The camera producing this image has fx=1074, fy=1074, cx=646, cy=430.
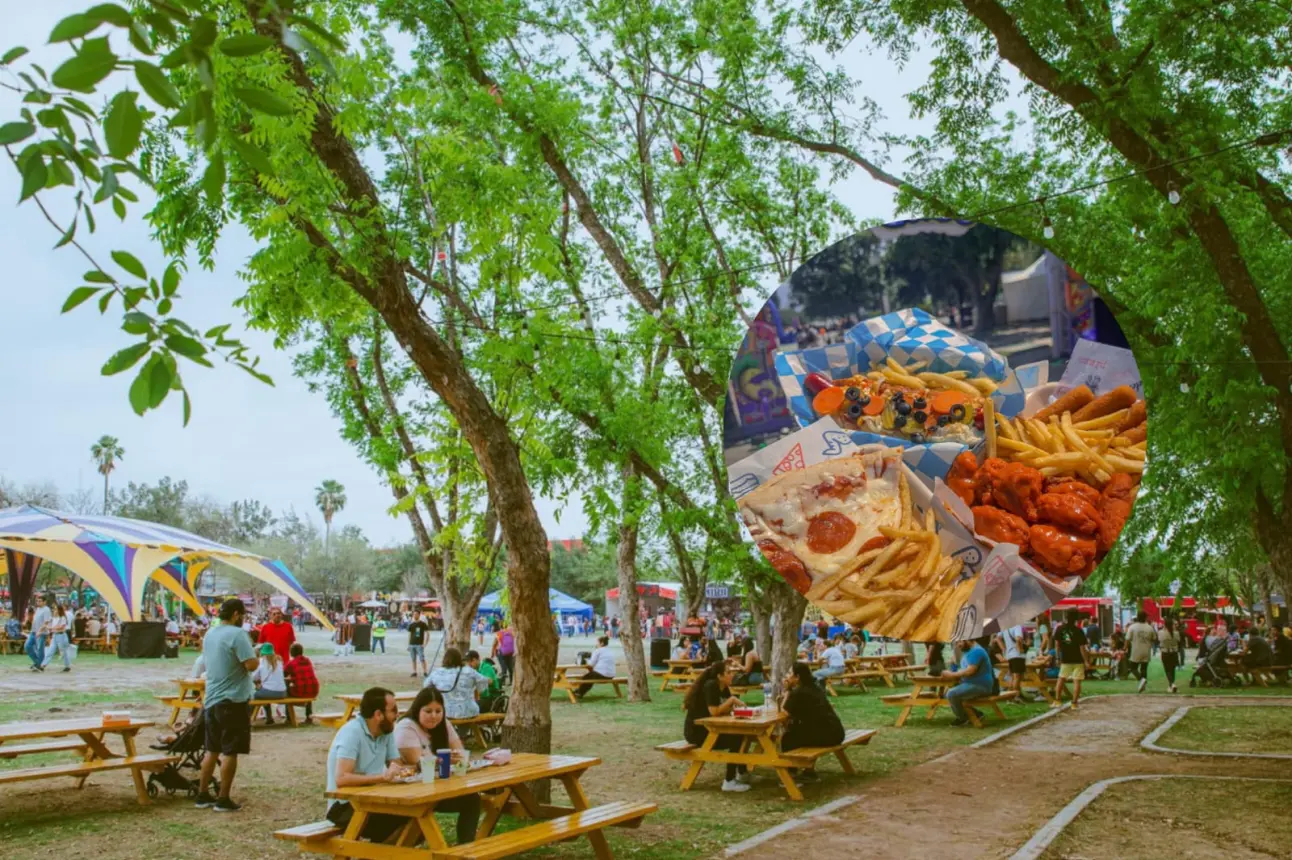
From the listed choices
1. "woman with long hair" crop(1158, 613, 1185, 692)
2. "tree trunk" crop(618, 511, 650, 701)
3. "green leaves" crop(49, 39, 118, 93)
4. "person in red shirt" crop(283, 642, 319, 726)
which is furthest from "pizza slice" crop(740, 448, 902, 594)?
"woman with long hair" crop(1158, 613, 1185, 692)

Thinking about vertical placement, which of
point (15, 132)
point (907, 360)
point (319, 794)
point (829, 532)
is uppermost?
point (907, 360)

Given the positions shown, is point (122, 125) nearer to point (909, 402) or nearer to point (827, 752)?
point (909, 402)

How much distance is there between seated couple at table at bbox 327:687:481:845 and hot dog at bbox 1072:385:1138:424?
206 inches

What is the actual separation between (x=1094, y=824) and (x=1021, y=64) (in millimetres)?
7026

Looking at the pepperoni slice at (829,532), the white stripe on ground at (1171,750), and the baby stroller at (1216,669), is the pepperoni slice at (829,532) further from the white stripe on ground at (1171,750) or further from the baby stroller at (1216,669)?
the baby stroller at (1216,669)

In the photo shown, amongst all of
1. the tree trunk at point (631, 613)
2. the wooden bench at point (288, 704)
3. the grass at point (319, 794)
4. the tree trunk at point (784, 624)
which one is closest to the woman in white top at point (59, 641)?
the grass at point (319, 794)

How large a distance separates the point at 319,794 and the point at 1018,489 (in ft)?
24.1

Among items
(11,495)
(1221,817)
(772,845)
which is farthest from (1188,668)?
(11,495)

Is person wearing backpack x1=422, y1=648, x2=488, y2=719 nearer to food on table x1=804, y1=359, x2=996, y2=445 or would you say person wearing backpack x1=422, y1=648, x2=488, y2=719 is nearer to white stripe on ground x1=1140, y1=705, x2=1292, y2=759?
food on table x1=804, y1=359, x2=996, y2=445

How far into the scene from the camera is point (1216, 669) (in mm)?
25047

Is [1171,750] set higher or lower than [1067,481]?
lower

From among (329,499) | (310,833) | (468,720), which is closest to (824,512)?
(310,833)

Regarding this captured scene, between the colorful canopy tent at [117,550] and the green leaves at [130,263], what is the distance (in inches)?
990

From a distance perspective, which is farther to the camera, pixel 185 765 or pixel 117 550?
pixel 117 550
